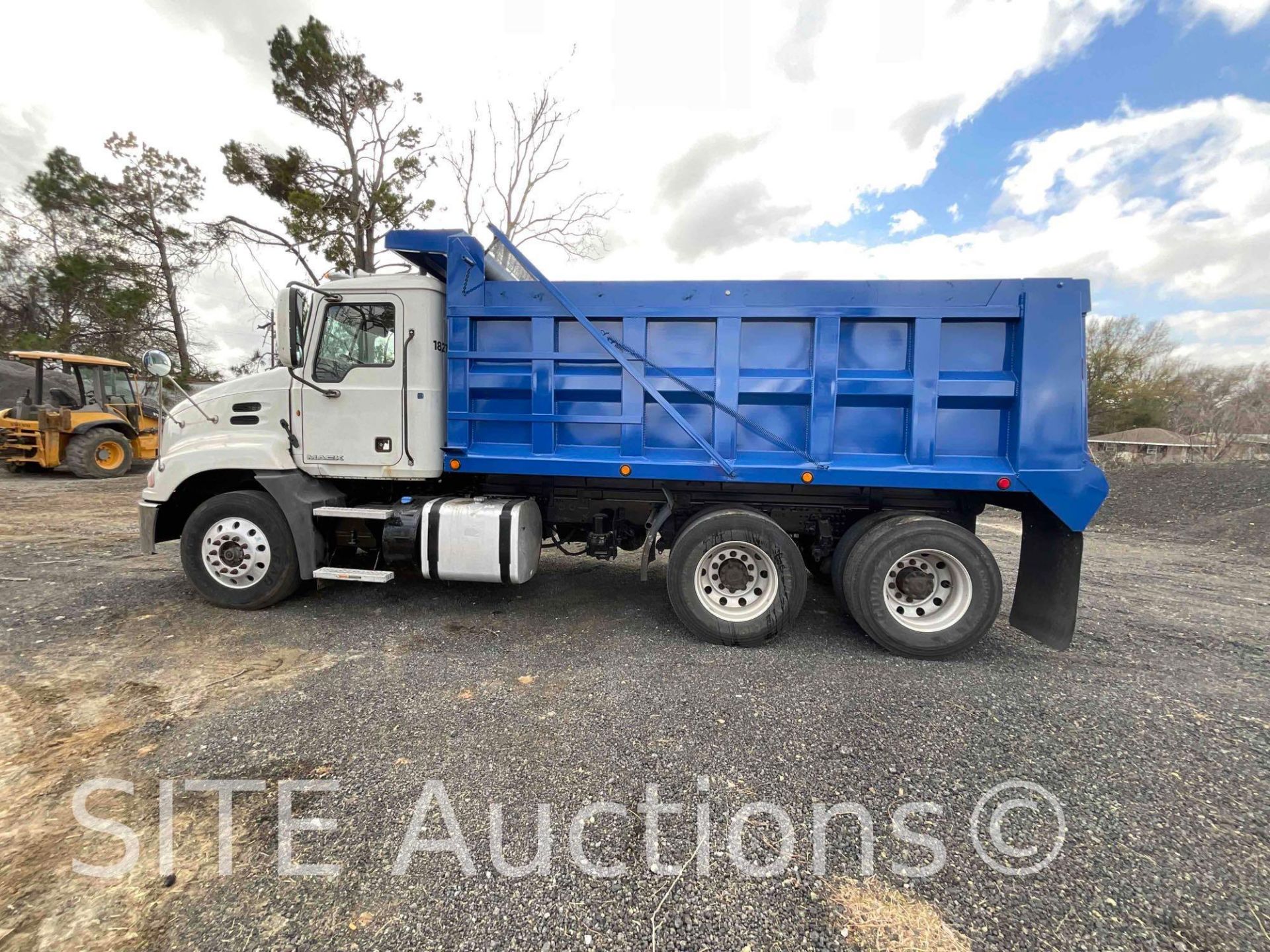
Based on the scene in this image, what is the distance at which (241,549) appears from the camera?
4273 mm

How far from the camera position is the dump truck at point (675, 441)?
3.65 meters

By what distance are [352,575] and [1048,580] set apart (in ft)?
17.9

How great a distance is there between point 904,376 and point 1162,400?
1534 inches

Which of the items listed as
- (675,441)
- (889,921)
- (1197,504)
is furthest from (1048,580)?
(1197,504)

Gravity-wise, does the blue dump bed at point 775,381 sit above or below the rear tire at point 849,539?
above

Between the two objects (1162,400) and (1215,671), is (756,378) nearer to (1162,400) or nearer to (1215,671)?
(1215,671)

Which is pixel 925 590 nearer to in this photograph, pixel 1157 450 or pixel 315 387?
pixel 315 387

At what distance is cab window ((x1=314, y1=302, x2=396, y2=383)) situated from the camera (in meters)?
4.25

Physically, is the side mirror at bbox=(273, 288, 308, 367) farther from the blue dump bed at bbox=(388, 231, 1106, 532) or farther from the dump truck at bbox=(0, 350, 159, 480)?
the dump truck at bbox=(0, 350, 159, 480)

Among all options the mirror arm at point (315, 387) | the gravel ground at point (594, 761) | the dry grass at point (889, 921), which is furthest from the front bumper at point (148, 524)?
the dry grass at point (889, 921)

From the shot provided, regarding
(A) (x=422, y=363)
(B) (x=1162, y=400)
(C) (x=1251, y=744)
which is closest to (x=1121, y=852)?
(C) (x=1251, y=744)

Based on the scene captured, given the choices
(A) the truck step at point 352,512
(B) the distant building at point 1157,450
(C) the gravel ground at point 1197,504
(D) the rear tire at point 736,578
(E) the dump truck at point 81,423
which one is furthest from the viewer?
(B) the distant building at point 1157,450

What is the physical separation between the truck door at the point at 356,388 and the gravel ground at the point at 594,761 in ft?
4.43

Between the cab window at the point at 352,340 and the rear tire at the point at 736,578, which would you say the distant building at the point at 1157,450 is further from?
the cab window at the point at 352,340
